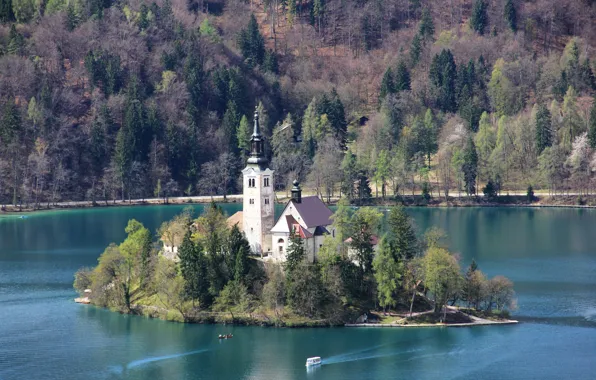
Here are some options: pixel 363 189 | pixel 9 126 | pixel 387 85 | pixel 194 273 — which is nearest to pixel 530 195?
pixel 363 189

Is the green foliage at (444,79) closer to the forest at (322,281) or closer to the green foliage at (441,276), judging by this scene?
the forest at (322,281)

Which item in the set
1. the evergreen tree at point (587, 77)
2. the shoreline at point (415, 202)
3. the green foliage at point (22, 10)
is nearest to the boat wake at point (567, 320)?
the shoreline at point (415, 202)

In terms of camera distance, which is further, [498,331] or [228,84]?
[228,84]

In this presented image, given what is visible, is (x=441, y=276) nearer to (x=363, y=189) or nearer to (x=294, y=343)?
(x=294, y=343)

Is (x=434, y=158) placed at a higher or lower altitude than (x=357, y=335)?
higher

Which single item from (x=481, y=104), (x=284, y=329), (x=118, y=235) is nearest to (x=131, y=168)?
(x=118, y=235)

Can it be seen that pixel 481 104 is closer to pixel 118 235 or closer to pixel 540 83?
pixel 540 83

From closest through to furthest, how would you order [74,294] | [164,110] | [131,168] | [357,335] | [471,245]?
[357,335], [74,294], [471,245], [131,168], [164,110]
